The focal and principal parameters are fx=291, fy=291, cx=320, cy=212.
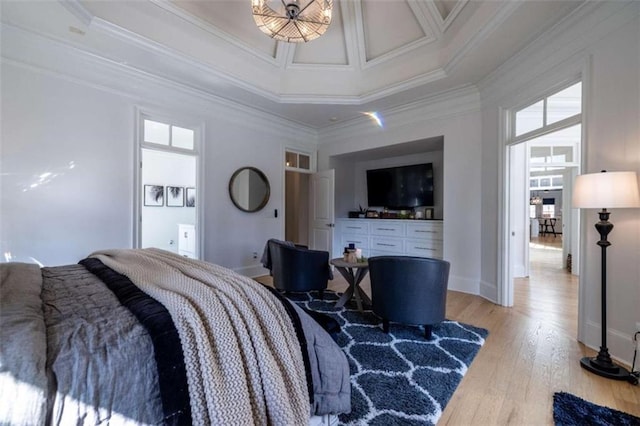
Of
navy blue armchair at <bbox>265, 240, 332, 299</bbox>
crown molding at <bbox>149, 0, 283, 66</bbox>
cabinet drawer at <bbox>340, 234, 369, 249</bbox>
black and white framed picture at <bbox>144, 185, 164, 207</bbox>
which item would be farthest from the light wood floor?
black and white framed picture at <bbox>144, 185, 164, 207</bbox>

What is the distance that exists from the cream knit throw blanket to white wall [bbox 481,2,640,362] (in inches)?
99.8

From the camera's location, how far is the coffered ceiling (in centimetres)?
268

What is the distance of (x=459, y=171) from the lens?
405 centimetres

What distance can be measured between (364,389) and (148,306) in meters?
1.37

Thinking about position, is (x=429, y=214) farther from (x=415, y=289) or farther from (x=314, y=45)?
(x=314, y=45)

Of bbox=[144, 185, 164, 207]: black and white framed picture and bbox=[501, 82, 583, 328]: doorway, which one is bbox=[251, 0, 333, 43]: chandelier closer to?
bbox=[501, 82, 583, 328]: doorway

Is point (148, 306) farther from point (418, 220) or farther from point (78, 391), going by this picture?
point (418, 220)

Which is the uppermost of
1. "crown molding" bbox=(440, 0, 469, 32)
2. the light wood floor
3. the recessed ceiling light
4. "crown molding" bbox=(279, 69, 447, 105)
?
"crown molding" bbox=(440, 0, 469, 32)

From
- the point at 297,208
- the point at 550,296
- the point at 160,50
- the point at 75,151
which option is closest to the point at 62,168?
the point at 75,151

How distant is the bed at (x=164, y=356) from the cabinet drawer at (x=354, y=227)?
421 cm

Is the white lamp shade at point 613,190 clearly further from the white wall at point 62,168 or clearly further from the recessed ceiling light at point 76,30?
the recessed ceiling light at point 76,30

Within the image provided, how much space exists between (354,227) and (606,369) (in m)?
4.01

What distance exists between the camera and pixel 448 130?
4145 millimetres

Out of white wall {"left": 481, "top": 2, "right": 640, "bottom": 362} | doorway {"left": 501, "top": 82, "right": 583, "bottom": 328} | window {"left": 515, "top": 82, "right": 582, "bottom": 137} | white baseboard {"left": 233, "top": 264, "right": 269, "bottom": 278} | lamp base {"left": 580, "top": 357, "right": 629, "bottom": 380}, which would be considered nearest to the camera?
lamp base {"left": 580, "top": 357, "right": 629, "bottom": 380}
